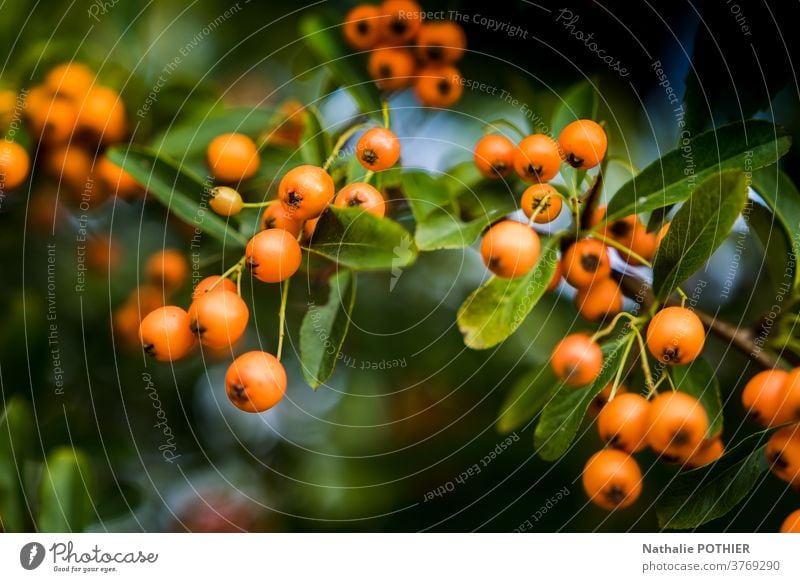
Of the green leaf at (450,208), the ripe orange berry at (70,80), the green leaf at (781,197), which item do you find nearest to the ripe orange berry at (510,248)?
the green leaf at (450,208)

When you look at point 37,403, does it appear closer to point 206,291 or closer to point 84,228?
point 84,228

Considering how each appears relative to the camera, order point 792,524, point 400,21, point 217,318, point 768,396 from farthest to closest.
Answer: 1. point 792,524
2. point 400,21
3. point 768,396
4. point 217,318

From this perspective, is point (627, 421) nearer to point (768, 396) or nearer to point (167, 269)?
point (768, 396)

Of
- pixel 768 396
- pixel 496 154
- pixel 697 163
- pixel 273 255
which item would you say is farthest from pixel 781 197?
pixel 273 255

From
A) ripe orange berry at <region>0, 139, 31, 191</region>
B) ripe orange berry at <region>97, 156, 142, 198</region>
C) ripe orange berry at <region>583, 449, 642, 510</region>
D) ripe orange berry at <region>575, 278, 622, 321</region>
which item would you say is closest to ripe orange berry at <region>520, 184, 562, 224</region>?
ripe orange berry at <region>575, 278, 622, 321</region>

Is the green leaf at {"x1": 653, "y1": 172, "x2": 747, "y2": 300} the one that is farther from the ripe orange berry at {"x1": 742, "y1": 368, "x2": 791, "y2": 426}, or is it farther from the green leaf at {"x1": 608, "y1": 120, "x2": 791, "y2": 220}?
the ripe orange berry at {"x1": 742, "y1": 368, "x2": 791, "y2": 426}

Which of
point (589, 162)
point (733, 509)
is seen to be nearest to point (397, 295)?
point (589, 162)
